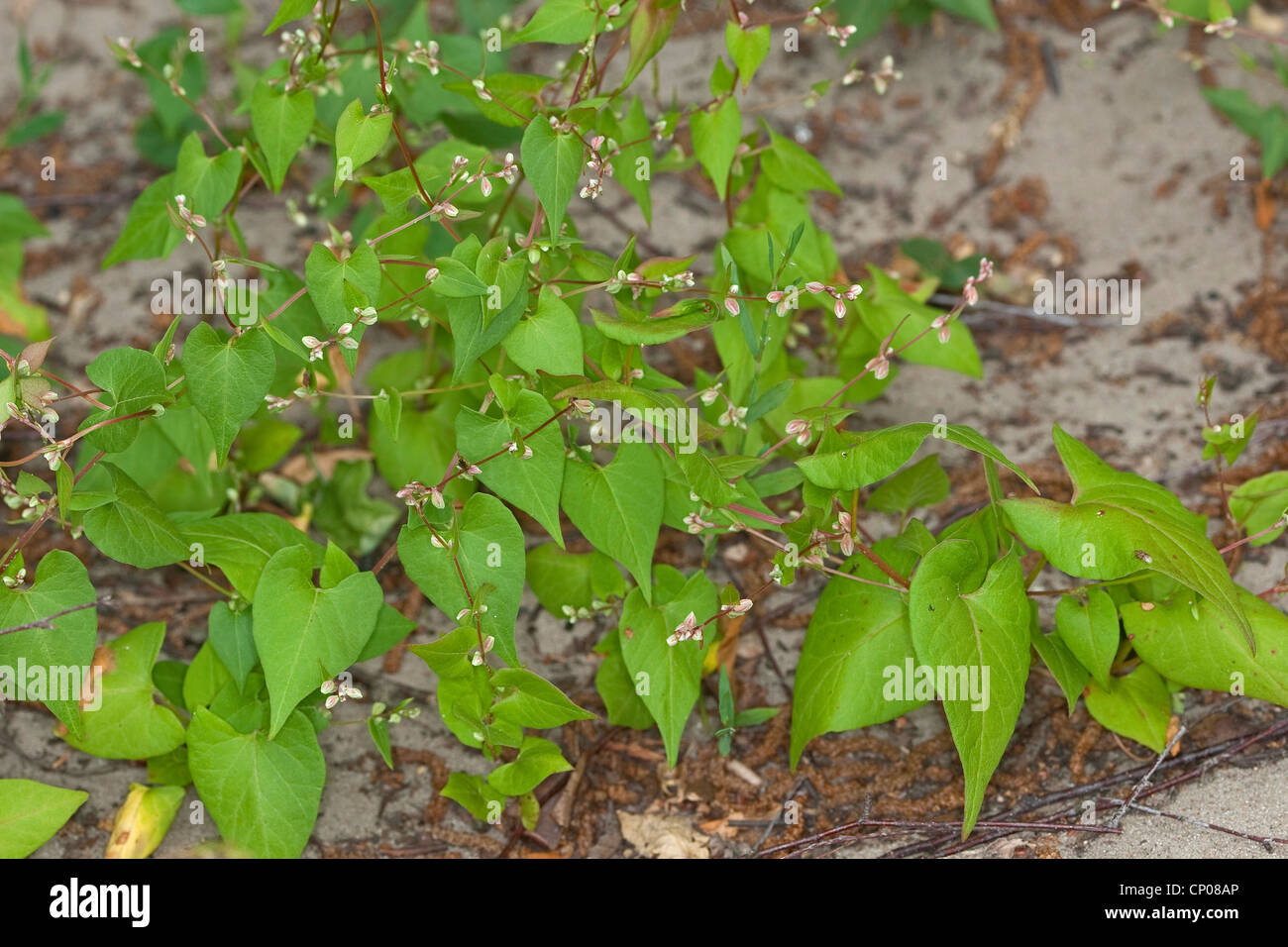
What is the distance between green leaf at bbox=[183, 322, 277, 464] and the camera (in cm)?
188

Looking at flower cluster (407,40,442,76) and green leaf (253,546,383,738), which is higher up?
flower cluster (407,40,442,76)

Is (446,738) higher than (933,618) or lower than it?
lower

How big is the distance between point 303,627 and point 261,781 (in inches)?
12.3

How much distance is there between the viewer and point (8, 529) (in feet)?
8.71

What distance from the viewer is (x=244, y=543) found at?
6.93 ft

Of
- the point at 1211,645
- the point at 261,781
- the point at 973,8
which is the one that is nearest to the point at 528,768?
the point at 261,781

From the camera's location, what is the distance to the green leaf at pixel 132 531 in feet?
6.45

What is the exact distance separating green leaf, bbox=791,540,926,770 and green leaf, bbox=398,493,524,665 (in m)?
0.55

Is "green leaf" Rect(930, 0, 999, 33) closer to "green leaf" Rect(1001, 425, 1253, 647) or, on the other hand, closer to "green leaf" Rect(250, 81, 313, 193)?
"green leaf" Rect(1001, 425, 1253, 647)

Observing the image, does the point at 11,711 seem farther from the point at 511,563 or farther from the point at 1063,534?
the point at 1063,534

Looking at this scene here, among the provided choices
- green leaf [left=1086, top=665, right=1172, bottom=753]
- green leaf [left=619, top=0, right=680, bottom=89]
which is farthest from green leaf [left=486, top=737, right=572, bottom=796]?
green leaf [left=619, top=0, right=680, bottom=89]

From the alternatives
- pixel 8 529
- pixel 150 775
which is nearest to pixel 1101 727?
pixel 150 775

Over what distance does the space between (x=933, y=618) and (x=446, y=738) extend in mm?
1046

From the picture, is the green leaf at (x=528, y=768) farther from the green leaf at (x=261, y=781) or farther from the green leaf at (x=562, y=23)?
the green leaf at (x=562, y=23)
